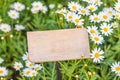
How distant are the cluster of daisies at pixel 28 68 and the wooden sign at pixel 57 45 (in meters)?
0.28

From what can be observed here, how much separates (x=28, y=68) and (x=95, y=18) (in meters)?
0.55

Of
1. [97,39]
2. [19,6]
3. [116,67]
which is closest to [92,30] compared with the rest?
[97,39]

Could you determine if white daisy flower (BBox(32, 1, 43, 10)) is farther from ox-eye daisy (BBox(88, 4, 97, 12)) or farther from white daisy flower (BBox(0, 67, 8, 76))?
white daisy flower (BBox(0, 67, 8, 76))

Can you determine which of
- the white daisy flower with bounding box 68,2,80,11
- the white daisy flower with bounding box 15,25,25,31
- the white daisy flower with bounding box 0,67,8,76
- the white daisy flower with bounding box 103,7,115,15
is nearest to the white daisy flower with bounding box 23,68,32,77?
the white daisy flower with bounding box 0,67,8,76

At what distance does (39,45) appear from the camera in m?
1.67

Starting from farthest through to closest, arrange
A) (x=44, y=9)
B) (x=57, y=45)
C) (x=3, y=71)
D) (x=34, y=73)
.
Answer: (x=44, y=9), (x=3, y=71), (x=34, y=73), (x=57, y=45)

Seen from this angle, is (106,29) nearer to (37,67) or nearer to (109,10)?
(109,10)

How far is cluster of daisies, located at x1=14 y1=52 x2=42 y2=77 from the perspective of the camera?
1.92 metres

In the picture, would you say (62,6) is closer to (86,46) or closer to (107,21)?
(107,21)

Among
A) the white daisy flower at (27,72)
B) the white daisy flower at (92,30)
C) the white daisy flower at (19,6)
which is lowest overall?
the white daisy flower at (27,72)

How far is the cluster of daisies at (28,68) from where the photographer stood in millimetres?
1920

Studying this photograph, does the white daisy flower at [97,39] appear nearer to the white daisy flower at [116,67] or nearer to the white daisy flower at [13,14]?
the white daisy flower at [116,67]

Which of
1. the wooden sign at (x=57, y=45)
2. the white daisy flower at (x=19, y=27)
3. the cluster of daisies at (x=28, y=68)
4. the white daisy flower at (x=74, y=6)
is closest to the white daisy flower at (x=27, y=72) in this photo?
the cluster of daisies at (x=28, y=68)

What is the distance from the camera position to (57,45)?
1660 mm
